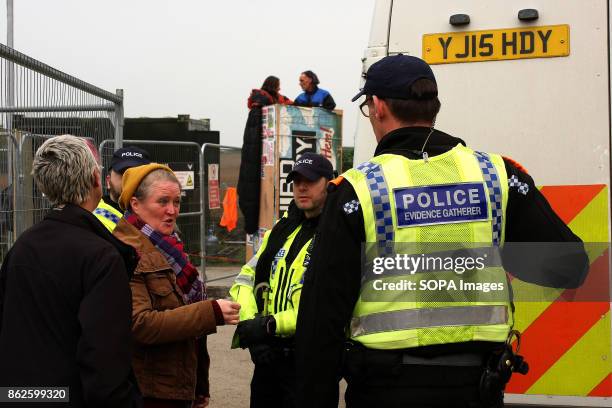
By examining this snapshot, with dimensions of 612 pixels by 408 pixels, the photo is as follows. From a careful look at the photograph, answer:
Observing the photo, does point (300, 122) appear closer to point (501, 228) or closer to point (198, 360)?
point (198, 360)

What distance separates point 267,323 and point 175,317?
761 millimetres

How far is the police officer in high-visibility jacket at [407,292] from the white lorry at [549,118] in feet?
4.98

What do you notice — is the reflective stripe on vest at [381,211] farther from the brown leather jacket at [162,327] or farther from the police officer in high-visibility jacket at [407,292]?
the brown leather jacket at [162,327]

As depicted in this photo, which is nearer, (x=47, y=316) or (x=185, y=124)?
(x=47, y=316)

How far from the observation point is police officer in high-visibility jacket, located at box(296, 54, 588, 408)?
271cm

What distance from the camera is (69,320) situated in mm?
2695

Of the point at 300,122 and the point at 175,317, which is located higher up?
the point at 300,122

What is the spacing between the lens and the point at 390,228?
274 cm

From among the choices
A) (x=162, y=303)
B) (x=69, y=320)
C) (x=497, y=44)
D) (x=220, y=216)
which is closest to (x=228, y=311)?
(x=162, y=303)

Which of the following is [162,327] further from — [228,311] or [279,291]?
[279,291]

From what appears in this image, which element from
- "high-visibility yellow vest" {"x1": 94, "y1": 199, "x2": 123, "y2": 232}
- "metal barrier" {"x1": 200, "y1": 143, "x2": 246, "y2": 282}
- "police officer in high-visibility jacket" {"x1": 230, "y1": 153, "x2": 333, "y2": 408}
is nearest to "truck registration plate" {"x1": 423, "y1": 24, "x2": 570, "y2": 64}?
"police officer in high-visibility jacket" {"x1": 230, "y1": 153, "x2": 333, "y2": 408}

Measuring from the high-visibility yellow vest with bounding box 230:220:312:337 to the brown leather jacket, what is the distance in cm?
58

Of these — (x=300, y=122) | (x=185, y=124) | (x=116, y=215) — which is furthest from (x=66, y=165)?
(x=185, y=124)

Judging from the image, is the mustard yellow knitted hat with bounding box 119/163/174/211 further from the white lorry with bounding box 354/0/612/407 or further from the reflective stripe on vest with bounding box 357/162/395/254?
the white lorry with bounding box 354/0/612/407
